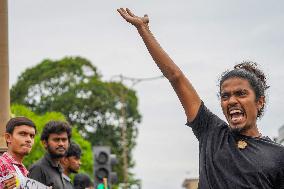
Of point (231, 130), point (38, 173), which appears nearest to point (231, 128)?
point (231, 130)

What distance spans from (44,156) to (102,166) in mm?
9633

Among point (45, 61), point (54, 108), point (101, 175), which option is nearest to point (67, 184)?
point (101, 175)

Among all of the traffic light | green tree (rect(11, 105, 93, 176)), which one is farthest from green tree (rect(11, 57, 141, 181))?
the traffic light

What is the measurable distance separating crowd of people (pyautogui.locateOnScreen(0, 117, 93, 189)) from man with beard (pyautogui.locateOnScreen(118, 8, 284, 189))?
2129mm

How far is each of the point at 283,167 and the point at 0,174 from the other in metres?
2.74

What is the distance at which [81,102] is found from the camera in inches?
2469

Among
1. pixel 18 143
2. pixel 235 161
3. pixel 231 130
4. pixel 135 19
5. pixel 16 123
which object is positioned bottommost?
pixel 235 161

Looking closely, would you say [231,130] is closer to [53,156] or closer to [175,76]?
[175,76]

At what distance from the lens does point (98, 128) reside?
6338 centimetres

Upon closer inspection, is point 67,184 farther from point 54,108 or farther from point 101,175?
point 54,108

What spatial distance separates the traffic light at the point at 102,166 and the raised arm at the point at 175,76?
12.7m

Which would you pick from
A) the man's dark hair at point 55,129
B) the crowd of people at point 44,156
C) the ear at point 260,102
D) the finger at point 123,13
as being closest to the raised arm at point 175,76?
the finger at point 123,13

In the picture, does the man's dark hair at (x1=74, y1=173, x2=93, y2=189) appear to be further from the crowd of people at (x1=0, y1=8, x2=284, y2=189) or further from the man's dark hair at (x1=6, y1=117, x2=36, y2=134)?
the crowd of people at (x1=0, y1=8, x2=284, y2=189)

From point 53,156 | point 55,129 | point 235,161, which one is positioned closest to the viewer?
point 235,161
